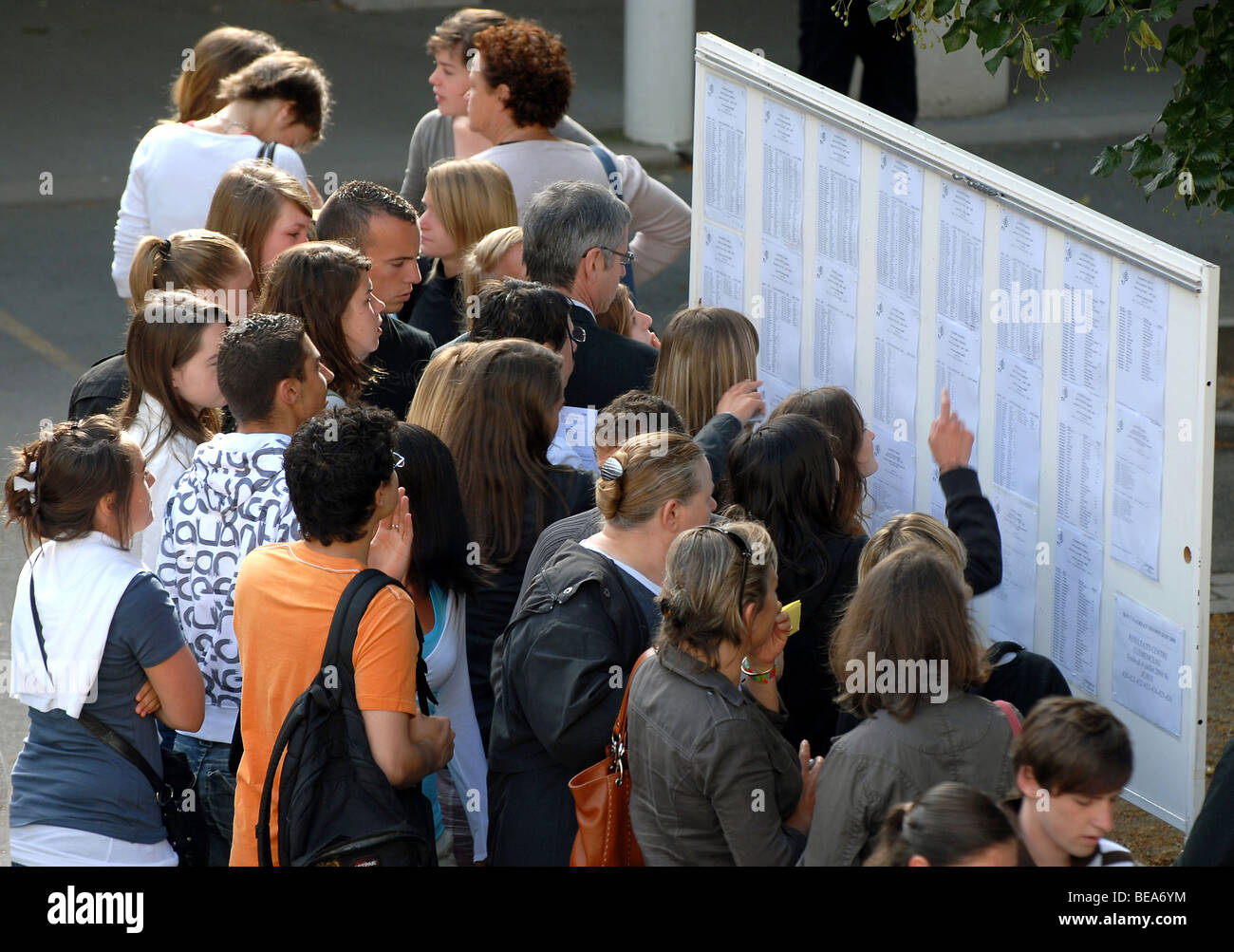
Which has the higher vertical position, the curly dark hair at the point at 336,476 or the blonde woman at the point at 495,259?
the curly dark hair at the point at 336,476

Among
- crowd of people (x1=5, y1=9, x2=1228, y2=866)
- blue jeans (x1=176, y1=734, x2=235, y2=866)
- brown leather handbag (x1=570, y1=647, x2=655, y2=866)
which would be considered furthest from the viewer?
blue jeans (x1=176, y1=734, x2=235, y2=866)

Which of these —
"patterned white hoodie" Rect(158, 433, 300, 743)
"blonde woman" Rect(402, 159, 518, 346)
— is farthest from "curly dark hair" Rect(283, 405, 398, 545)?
"blonde woman" Rect(402, 159, 518, 346)

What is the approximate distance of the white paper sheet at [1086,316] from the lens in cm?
368

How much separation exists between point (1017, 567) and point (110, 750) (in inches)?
88.6

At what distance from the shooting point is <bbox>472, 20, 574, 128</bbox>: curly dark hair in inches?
234

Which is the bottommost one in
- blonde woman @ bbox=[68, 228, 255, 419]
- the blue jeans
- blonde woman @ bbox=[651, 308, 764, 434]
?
the blue jeans

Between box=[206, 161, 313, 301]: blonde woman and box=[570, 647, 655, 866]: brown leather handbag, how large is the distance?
7.94ft

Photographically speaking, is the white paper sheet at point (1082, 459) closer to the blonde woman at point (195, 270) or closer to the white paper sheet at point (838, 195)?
the white paper sheet at point (838, 195)

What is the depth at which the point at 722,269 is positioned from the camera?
551 centimetres

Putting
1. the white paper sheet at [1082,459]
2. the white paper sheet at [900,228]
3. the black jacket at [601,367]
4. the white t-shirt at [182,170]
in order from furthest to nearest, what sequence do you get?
the white t-shirt at [182,170] → the black jacket at [601,367] → the white paper sheet at [900,228] → the white paper sheet at [1082,459]

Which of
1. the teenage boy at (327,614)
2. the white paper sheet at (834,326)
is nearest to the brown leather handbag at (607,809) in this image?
the teenage boy at (327,614)

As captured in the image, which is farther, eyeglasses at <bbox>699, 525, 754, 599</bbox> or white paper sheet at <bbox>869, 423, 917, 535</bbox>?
white paper sheet at <bbox>869, 423, 917, 535</bbox>

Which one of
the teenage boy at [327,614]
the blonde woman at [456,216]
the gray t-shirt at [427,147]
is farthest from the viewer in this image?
the gray t-shirt at [427,147]

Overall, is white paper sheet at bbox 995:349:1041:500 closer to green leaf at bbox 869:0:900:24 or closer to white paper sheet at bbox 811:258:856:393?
white paper sheet at bbox 811:258:856:393
